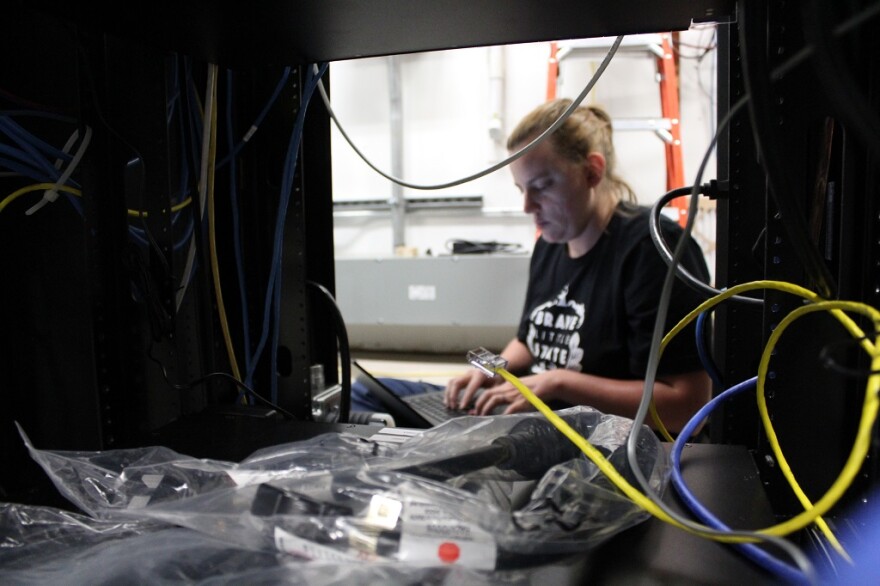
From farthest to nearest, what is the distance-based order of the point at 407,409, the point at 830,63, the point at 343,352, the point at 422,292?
the point at 422,292
the point at 407,409
the point at 343,352
the point at 830,63

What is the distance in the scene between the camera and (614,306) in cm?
116

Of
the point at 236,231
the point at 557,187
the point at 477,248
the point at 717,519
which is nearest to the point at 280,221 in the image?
the point at 236,231

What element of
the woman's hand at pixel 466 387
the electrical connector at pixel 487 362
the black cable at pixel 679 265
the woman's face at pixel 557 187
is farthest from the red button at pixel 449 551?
the woman's face at pixel 557 187

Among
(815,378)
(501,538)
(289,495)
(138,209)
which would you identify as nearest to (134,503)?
(289,495)

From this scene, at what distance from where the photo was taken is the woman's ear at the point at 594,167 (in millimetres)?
1269

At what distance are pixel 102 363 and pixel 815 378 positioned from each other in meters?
0.69

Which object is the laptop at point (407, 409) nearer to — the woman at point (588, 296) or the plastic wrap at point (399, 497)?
the woman at point (588, 296)

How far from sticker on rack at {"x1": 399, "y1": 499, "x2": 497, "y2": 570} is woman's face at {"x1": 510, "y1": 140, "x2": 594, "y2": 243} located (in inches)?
42.2

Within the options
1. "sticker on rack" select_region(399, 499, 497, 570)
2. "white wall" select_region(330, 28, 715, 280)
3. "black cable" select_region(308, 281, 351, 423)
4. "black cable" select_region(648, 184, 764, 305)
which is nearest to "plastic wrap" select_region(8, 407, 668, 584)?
"sticker on rack" select_region(399, 499, 497, 570)

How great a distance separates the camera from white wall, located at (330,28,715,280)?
2.41 m

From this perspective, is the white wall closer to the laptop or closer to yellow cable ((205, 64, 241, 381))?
the laptop

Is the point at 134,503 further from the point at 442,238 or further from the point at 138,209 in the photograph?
the point at 442,238

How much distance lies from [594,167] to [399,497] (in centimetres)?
112

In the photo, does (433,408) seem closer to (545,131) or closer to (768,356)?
(545,131)
